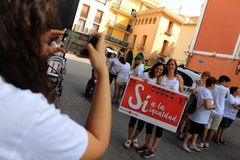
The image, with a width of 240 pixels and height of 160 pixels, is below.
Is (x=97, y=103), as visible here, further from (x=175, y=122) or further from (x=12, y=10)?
(x=175, y=122)

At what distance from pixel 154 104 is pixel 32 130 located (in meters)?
6.04

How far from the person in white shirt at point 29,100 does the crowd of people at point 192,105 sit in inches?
226

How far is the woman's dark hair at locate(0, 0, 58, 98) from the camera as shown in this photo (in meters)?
1.09

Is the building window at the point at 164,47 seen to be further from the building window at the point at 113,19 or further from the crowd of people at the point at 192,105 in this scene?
the crowd of people at the point at 192,105

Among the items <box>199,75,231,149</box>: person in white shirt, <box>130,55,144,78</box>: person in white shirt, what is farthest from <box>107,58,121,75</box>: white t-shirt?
<box>199,75,231,149</box>: person in white shirt

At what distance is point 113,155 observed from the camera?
6363mm

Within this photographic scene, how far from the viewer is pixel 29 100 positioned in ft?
3.54

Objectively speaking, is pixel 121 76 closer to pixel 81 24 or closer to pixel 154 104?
pixel 154 104

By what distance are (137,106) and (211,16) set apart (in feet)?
74.4

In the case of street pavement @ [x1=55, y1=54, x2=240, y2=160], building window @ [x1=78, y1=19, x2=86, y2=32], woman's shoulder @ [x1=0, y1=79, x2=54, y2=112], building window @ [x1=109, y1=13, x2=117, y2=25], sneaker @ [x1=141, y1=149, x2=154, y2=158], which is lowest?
street pavement @ [x1=55, y1=54, x2=240, y2=160]

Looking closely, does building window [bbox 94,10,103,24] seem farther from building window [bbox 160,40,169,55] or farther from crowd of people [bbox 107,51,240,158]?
crowd of people [bbox 107,51,240,158]

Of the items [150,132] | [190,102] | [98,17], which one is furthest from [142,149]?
[98,17]

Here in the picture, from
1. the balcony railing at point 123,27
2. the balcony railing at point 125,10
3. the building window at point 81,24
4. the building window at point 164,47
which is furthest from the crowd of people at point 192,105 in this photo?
the balcony railing at point 123,27

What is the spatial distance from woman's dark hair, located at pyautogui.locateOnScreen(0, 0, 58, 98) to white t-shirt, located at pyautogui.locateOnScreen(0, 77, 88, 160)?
4cm
